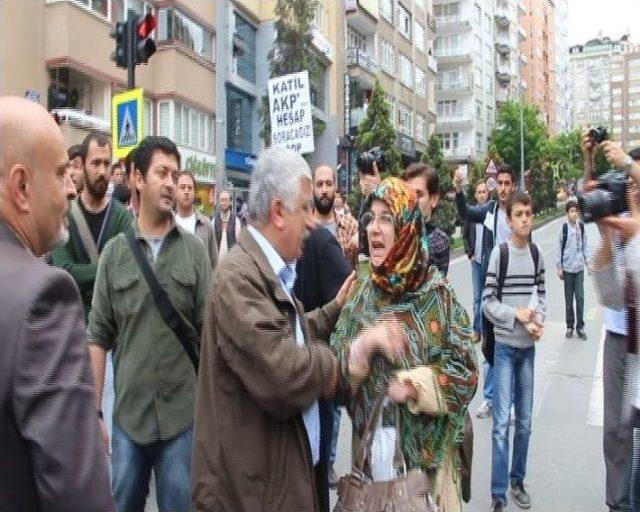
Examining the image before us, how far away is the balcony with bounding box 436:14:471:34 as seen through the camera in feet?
213

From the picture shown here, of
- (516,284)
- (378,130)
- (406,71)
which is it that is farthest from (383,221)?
(406,71)

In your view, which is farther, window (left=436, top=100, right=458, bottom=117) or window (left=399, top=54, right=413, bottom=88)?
window (left=436, top=100, right=458, bottom=117)

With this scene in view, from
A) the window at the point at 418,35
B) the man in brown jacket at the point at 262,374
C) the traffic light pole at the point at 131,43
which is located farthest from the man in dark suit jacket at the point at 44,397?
the window at the point at 418,35

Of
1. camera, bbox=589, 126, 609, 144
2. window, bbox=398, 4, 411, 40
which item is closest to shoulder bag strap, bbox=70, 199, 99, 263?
camera, bbox=589, 126, 609, 144

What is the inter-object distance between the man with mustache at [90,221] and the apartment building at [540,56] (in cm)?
9202

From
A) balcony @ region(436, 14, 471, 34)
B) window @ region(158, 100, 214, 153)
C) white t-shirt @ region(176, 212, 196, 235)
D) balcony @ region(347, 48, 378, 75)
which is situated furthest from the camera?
balcony @ region(436, 14, 471, 34)

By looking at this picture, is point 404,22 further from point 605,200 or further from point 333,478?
point 605,200

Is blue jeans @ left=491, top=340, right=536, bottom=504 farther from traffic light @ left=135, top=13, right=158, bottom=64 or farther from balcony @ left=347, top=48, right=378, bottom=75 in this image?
balcony @ left=347, top=48, right=378, bottom=75

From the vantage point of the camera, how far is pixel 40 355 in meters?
1.49

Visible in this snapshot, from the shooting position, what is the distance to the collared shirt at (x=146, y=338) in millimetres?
3266

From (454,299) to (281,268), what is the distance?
2.41 ft

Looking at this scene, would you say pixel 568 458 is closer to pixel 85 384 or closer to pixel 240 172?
pixel 85 384

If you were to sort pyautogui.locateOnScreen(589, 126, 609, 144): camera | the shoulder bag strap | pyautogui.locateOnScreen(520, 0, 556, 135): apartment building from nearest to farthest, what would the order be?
1. pyautogui.locateOnScreen(589, 126, 609, 144): camera
2. the shoulder bag strap
3. pyautogui.locateOnScreen(520, 0, 556, 135): apartment building

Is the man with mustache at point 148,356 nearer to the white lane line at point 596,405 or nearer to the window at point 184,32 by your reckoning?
the white lane line at point 596,405
